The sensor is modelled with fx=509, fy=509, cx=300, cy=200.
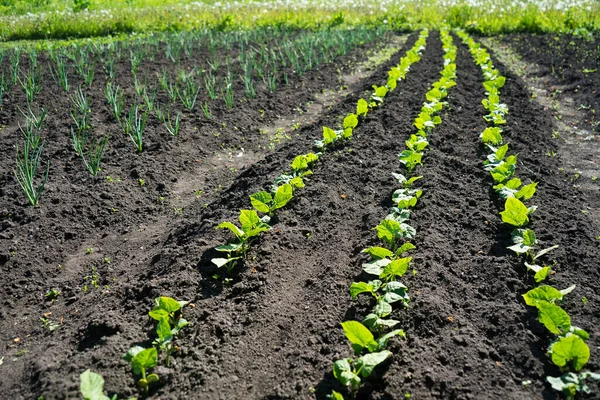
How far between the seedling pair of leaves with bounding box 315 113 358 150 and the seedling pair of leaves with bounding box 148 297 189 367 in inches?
97.2

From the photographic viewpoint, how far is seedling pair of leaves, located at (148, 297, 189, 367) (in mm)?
2422

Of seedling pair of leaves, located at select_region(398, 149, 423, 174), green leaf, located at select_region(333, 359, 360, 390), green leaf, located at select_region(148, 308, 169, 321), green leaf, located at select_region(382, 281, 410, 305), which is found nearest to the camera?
green leaf, located at select_region(333, 359, 360, 390)

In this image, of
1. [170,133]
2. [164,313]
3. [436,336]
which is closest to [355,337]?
[436,336]

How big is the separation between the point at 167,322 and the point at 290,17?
47.8ft

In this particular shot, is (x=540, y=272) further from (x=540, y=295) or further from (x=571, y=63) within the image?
(x=571, y=63)

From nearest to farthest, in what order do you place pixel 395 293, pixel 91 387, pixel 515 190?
pixel 91 387 < pixel 395 293 < pixel 515 190

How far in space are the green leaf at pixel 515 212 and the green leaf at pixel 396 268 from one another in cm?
106

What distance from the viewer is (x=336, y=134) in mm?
4863

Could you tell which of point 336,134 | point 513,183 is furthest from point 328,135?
point 513,183

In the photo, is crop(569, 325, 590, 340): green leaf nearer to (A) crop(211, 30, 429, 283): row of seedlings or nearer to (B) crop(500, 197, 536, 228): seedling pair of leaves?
(B) crop(500, 197, 536, 228): seedling pair of leaves

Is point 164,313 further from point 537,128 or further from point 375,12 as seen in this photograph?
point 375,12

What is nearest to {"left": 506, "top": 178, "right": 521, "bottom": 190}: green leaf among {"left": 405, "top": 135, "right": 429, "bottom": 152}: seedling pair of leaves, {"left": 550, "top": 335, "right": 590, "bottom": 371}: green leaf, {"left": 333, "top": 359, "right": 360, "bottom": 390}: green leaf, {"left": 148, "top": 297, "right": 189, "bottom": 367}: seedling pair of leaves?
{"left": 405, "top": 135, "right": 429, "bottom": 152}: seedling pair of leaves

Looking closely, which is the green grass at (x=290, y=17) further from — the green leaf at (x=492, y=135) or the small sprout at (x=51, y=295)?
the small sprout at (x=51, y=295)

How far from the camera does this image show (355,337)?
7.57 feet
